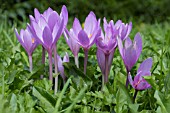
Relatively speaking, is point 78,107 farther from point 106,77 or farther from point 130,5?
point 130,5

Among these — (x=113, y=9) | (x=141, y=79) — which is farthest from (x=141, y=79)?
(x=113, y=9)

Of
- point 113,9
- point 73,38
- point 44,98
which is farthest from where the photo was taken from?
point 113,9

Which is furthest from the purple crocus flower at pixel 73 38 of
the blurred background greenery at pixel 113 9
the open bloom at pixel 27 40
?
the blurred background greenery at pixel 113 9

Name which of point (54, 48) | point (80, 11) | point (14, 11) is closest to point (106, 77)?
point (54, 48)

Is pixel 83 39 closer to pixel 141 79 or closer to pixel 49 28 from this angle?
pixel 49 28

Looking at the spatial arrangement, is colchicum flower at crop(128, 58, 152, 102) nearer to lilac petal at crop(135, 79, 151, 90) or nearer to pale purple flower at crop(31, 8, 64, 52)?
lilac petal at crop(135, 79, 151, 90)

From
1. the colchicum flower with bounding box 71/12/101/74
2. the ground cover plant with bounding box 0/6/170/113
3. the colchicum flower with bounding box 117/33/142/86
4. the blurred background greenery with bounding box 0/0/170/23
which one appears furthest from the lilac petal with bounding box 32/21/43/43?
the blurred background greenery with bounding box 0/0/170/23
